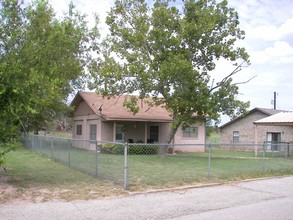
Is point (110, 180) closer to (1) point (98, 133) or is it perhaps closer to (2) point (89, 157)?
(2) point (89, 157)

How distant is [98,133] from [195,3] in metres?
10.8

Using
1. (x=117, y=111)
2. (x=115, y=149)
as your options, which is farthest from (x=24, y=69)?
(x=117, y=111)

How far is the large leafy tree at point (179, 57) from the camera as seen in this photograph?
18.3 metres

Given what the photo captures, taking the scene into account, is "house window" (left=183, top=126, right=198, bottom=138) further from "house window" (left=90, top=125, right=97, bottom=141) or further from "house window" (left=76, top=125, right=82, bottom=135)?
"house window" (left=76, top=125, right=82, bottom=135)

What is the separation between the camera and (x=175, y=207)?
7824 millimetres

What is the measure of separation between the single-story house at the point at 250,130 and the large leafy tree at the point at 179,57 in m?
11.3

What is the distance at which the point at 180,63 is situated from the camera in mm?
17156

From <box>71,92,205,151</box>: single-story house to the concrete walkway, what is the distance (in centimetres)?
1405

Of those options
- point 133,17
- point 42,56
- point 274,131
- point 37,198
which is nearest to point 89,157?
point 42,56

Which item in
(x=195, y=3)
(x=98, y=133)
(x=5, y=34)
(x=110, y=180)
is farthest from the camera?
(x=98, y=133)

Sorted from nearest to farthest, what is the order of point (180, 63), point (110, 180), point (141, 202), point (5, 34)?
point (141, 202), point (110, 180), point (5, 34), point (180, 63)

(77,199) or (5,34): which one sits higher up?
(5,34)

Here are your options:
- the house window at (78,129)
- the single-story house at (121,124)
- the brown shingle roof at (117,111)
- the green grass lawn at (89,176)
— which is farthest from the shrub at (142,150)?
the house window at (78,129)

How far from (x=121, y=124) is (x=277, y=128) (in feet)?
45.4
